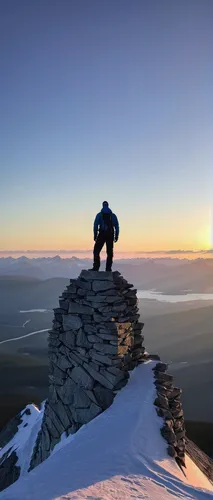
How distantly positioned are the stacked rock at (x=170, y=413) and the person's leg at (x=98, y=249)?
576 cm

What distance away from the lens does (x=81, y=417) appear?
1388 cm

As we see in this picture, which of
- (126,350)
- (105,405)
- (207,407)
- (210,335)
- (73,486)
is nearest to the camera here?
(73,486)

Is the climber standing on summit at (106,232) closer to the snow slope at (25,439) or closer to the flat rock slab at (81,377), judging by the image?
the flat rock slab at (81,377)

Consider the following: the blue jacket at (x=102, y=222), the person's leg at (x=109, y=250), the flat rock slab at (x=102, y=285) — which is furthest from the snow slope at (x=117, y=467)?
the blue jacket at (x=102, y=222)

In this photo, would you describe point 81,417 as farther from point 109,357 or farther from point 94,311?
point 94,311

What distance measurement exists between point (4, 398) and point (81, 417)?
103237 millimetres

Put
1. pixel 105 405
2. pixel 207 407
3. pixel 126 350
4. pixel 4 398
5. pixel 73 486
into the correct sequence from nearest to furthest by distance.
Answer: pixel 73 486 < pixel 105 405 < pixel 126 350 < pixel 207 407 < pixel 4 398

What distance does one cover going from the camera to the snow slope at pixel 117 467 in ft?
24.7

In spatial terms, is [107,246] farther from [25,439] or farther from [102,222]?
[25,439]

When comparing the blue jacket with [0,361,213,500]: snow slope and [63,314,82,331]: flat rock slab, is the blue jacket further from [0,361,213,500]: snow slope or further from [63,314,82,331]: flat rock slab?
[0,361,213,500]: snow slope

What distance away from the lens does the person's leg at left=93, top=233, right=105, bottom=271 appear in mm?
15734

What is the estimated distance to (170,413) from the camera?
39.4ft

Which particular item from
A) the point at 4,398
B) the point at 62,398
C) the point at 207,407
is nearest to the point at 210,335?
the point at 207,407

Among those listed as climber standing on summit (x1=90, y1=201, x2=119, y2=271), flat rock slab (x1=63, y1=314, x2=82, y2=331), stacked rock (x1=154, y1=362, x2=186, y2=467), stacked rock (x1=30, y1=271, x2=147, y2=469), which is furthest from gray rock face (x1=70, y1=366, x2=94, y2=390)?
climber standing on summit (x1=90, y1=201, x2=119, y2=271)
